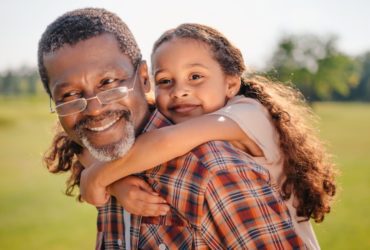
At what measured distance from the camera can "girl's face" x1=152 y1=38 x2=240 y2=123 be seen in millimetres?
2943

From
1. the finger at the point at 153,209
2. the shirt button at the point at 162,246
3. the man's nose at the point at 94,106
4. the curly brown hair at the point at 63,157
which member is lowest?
the curly brown hair at the point at 63,157

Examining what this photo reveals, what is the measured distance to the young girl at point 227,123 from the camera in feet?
7.80

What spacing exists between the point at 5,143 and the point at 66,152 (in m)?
27.7

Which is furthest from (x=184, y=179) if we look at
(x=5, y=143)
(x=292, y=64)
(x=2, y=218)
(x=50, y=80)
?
(x=292, y=64)

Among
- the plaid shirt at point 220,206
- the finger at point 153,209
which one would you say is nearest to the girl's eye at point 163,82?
the plaid shirt at point 220,206

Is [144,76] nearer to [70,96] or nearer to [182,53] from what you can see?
[182,53]

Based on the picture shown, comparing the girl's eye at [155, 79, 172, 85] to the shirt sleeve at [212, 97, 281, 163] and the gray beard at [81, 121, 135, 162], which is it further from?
Answer: the gray beard at [81, 121, 135, 162]

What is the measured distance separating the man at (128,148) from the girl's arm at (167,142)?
0.06m

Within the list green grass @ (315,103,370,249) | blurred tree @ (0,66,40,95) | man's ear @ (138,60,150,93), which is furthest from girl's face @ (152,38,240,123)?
blurred tree @ (0,66,40,95)

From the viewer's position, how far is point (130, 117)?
2461mm

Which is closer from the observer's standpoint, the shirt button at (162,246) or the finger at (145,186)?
the shirt button at (162,246)

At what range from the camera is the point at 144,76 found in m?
2.79

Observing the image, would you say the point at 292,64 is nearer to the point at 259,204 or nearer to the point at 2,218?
the point at 2,218

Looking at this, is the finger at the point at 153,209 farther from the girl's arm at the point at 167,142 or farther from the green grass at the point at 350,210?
the green grass at the point at 350,210
